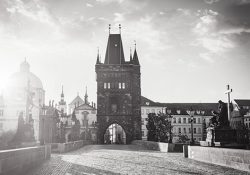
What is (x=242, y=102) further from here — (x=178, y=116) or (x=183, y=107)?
(x=178, y=116)

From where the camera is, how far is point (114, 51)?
63625 mm

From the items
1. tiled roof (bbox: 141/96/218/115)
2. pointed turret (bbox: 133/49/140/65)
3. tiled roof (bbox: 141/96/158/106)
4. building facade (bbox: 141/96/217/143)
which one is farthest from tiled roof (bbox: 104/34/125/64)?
tiled roof (bbox: 141/96/218/115)

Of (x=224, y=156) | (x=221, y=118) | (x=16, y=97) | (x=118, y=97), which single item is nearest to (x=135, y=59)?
(x=118, y=97)

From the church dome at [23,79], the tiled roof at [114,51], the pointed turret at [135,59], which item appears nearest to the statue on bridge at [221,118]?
the tiled roof at [114,51]

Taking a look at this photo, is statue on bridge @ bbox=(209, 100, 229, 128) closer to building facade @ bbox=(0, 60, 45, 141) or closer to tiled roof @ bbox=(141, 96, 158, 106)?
tiled roof @ bbox=(141, 96, 158, 106)

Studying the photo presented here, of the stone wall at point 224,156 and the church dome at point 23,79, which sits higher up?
the church dome at point 23,79

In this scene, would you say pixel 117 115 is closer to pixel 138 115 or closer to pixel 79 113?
pixel 138 115

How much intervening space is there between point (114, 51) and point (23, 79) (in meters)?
32.7

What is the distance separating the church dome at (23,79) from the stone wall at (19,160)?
2834 inches

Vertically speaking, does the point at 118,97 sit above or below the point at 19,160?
above

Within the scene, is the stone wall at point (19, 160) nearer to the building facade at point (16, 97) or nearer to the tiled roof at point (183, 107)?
the building facade at point (16, 97)

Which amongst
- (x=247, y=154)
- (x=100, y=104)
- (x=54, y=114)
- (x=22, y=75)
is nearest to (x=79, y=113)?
(x=22, y=75)

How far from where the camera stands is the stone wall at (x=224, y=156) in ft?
36.0

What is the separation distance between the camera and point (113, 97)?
6016 centimetres
